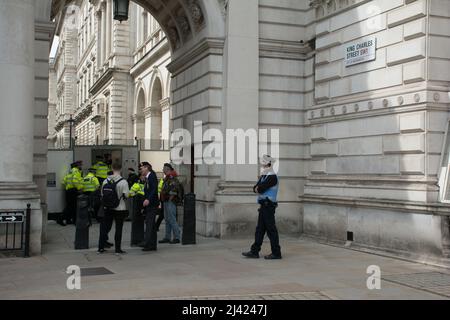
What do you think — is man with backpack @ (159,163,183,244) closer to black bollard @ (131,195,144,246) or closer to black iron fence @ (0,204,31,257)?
black bollard @ (131,195,144,246)

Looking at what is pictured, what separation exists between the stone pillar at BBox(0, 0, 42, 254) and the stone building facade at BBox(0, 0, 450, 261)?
7cm

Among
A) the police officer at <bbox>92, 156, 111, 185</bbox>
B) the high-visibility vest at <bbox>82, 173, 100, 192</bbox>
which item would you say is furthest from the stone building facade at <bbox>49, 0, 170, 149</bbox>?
the high-visibility vest at <bbox>82, 173, 100, 192</bbox>

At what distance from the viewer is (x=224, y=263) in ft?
31.9

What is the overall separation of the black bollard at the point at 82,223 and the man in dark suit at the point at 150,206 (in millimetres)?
1219

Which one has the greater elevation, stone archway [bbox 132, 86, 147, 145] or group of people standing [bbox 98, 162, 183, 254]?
stone archway [bbox 132, 86, 147, 145]

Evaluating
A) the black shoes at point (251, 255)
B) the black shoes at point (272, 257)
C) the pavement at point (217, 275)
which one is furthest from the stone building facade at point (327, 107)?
the black shoes at point (251, 255)

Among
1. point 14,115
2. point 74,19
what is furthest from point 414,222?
point 74,19

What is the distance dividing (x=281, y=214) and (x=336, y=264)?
4.35m

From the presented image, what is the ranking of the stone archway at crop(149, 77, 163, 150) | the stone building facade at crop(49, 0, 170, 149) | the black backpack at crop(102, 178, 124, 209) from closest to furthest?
the black backpack at crop(102, 178, 124, 209) → the stone building facade at crop(49, 0, 170, 149) → the stone archway at crop(149, 77, 163, 150)

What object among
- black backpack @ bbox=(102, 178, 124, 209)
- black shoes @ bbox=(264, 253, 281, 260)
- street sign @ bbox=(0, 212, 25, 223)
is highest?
black backpack @ bbox=(102, 178, 124, 209)

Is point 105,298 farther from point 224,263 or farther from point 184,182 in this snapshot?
point 184,182

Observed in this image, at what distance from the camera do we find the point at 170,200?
1276 cm

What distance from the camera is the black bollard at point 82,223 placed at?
11.3m

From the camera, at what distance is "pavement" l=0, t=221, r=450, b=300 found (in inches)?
285
